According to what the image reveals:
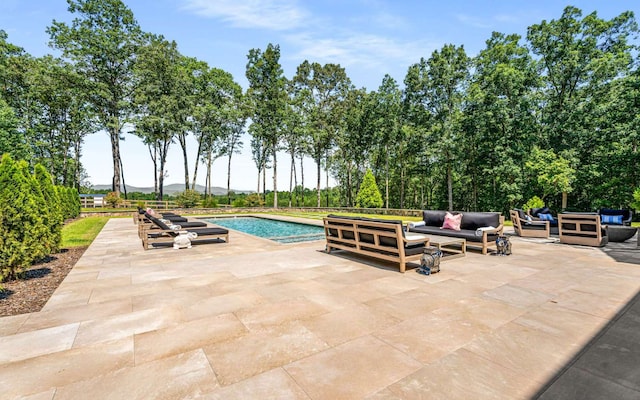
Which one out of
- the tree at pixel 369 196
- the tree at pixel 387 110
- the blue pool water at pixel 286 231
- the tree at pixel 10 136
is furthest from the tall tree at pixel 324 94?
the tree at pixel 10 136

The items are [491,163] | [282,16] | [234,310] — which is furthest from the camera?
[491,163]

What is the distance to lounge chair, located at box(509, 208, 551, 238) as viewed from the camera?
9.00m

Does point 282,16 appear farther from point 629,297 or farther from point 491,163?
point 491,163

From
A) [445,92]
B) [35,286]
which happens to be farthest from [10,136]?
[445,92]

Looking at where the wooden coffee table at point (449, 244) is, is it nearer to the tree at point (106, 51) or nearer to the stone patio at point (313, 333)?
the stone patio at point (313, 333)

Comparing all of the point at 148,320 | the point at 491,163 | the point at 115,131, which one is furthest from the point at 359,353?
the point at 115,131

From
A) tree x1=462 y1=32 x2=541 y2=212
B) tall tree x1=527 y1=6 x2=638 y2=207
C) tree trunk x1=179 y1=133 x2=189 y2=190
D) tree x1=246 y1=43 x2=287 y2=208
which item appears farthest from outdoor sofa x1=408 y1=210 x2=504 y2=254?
tree trunk x1=179 y1=133 x2=189 y2=190

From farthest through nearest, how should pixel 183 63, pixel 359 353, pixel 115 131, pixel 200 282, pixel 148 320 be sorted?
pixel 183 63
pixel 115 131
pixel 200 282
pixel 148 320
pixel 359 353

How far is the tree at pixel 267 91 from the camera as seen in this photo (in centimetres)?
2770

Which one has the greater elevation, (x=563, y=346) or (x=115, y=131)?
(x=115, y=131)

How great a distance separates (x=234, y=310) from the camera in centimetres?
326

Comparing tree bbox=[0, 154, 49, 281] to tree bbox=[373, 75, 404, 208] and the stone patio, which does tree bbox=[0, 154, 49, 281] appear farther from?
tree bbox=[373, 75, 404, 208]

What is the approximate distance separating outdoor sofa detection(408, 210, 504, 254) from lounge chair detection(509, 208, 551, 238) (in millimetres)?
3027

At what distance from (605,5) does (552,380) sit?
90.9 feet
